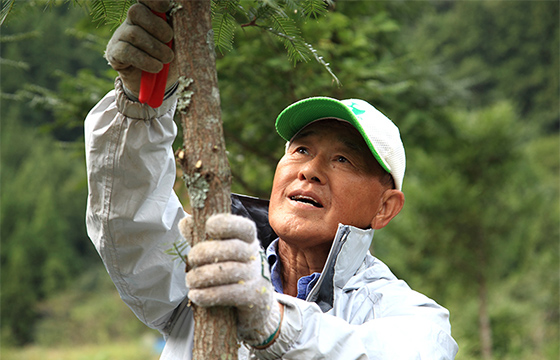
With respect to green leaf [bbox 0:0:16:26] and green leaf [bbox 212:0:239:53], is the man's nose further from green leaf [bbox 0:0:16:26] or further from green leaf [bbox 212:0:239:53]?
green leaf [bbox 0:0:16:26]

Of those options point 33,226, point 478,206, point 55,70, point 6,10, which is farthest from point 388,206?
point 33,226

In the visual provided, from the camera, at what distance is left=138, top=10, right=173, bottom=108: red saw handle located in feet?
5.07

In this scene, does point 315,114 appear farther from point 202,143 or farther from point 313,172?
point 202,143

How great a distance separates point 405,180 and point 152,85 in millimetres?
9204

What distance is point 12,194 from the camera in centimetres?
2573

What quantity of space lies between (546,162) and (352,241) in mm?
26528

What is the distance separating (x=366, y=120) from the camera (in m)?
2.12

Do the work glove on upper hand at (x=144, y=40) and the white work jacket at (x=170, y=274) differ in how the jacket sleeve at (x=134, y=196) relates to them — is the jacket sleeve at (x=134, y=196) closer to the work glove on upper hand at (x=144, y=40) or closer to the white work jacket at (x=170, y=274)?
the white work jacket at (x=170, y=274)

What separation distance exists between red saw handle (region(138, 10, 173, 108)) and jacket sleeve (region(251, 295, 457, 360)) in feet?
2.20

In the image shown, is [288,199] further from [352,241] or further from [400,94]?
[400,94]

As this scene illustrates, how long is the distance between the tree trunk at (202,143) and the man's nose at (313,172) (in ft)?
2.56

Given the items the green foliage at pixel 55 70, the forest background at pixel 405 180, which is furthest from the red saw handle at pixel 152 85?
the green foliage at pixel 55 70

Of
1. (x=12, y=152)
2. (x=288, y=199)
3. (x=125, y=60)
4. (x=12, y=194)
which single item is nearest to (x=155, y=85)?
(x=125, y=60)

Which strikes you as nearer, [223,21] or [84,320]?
[223,21]
